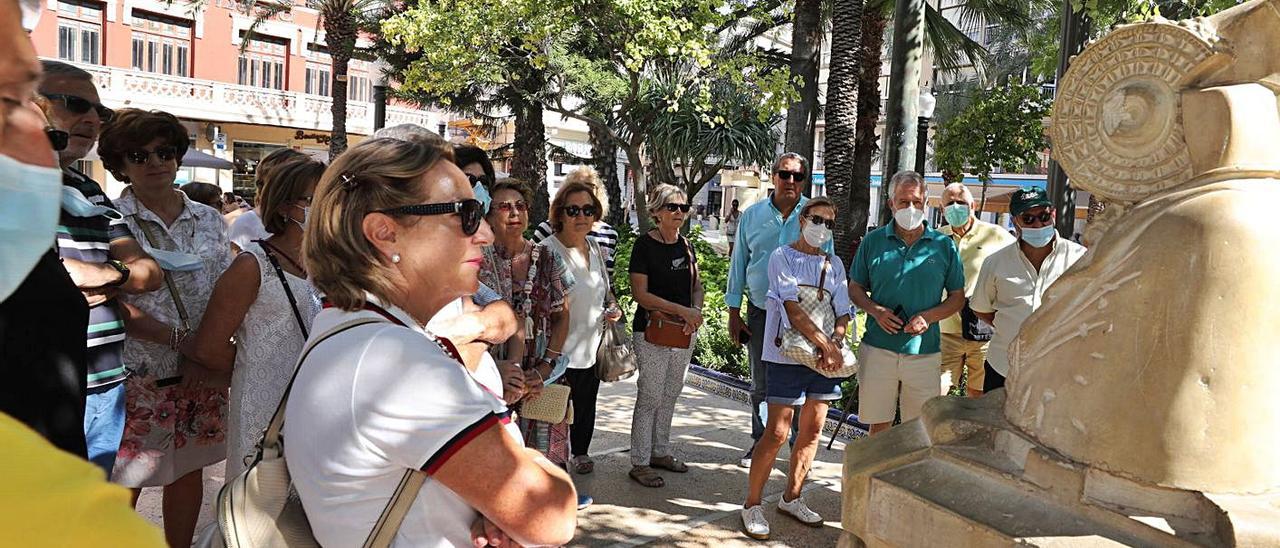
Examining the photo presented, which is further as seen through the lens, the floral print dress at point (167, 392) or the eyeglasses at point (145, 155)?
the eyeglasses at point (145, 155)

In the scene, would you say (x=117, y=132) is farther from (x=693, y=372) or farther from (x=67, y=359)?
(x=693, y=372)

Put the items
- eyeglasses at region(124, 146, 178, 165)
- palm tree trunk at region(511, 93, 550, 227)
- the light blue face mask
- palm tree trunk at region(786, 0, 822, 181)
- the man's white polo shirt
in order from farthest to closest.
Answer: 1. palm tree trunk at region(511, 93, 550, 227)
2. palm tree trunk at region(786, 0, 822, 181)
3. the man's white polo shirt
4. eyeglasses at region(124, 146, 178, 165)
5. the light blue face mask

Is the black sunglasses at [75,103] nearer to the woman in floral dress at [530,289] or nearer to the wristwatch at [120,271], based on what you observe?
the wristwatch at [120,271]

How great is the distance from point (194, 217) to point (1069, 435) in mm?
3349

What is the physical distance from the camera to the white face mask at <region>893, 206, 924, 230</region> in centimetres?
509

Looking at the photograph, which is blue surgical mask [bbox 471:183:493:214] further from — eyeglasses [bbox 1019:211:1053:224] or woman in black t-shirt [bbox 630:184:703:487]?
eyeglasses [bbox 1019:211:1053:224]

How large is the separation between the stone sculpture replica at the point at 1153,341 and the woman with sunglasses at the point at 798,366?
5.98 ft

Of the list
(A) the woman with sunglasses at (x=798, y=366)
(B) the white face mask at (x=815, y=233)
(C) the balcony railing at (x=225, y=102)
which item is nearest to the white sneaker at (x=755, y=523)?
A: (A) the woman with sunglasses at (x=798, y=366)

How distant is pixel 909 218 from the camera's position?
201 inches

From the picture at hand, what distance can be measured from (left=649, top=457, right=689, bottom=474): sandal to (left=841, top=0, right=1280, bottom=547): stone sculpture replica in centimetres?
285

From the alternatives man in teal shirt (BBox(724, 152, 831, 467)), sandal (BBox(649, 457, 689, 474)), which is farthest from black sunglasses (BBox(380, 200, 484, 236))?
man in teal shirt (BBox(724, 152, 831, 467))

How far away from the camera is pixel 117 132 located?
10.8ft

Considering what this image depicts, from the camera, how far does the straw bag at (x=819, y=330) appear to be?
4617 millimetres

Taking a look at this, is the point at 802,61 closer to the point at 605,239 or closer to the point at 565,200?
the point at 605,239
